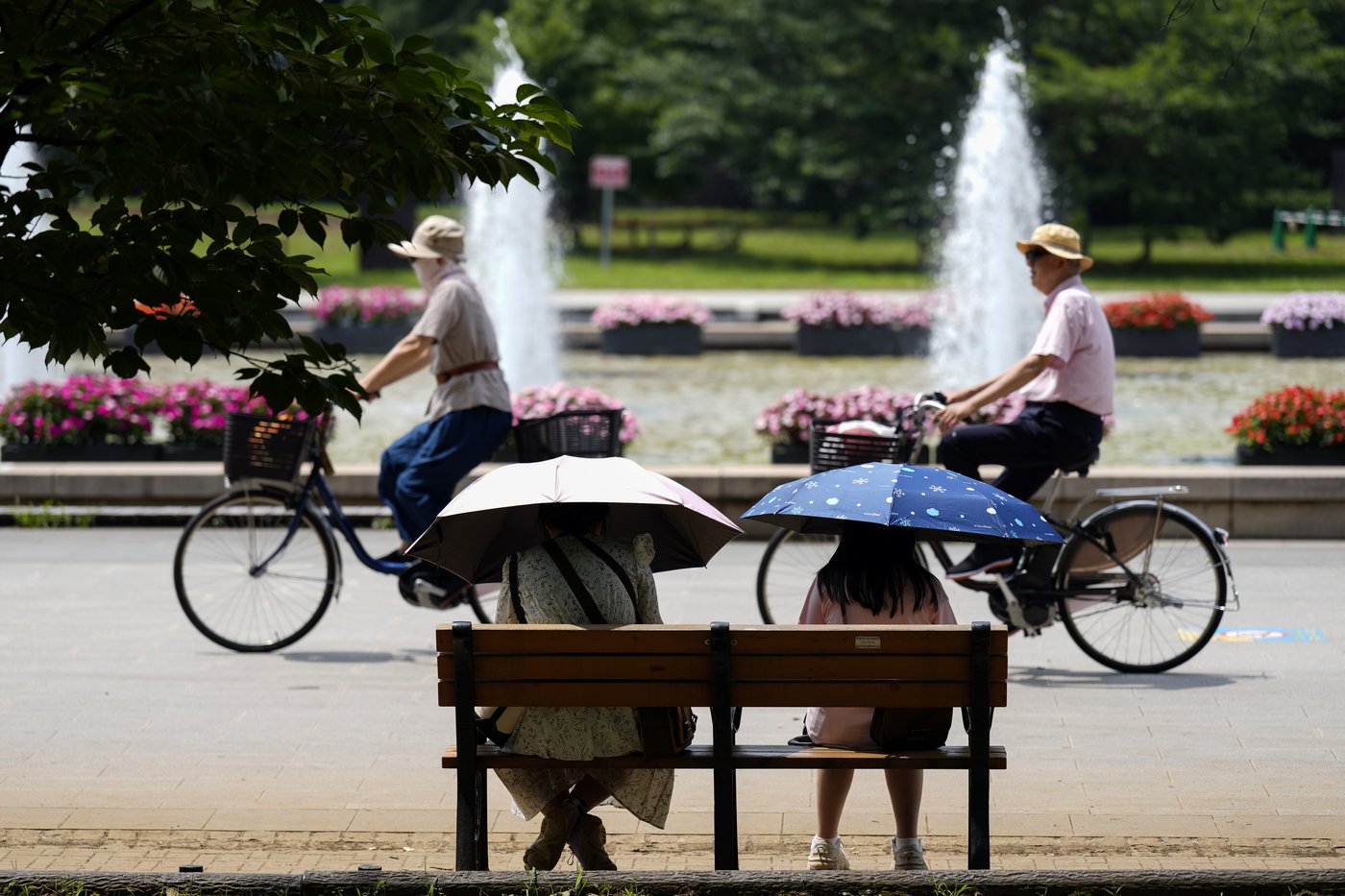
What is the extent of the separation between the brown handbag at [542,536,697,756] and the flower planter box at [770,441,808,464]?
7.88 metres

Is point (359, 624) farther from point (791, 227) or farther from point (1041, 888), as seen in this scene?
Answer: point (791, 227)

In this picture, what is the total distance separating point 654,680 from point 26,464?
8936 millimetres

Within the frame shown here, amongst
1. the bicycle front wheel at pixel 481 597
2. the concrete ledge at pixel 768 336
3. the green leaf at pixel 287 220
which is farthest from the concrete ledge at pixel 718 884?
the concrete ledge at pixel 768 336

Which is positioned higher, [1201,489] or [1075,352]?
[1075,352]

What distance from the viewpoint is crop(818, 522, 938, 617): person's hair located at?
521cm

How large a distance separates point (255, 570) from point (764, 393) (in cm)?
1155

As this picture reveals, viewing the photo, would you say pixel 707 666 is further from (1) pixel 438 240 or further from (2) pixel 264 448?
(1) pixel 438 240

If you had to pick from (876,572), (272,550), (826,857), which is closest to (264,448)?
(272,550)

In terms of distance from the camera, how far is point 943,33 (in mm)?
39938

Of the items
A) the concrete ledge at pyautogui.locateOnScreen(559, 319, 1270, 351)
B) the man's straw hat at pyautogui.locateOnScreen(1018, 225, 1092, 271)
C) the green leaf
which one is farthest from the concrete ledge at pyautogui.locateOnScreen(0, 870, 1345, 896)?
the concrete ledge at pyautogui.locateOnScreen(559, 319, 1270, 351)

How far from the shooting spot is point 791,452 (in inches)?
508

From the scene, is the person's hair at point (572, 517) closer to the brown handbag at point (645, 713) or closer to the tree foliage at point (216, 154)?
the brown handbag at point (645, 713)

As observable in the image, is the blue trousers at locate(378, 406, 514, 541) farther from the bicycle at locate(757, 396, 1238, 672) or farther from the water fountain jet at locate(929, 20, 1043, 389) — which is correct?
the water fountain jet at locate(929, 20, 1043, 389)

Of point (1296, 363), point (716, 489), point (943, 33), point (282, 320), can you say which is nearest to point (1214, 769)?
point (282, 320)
